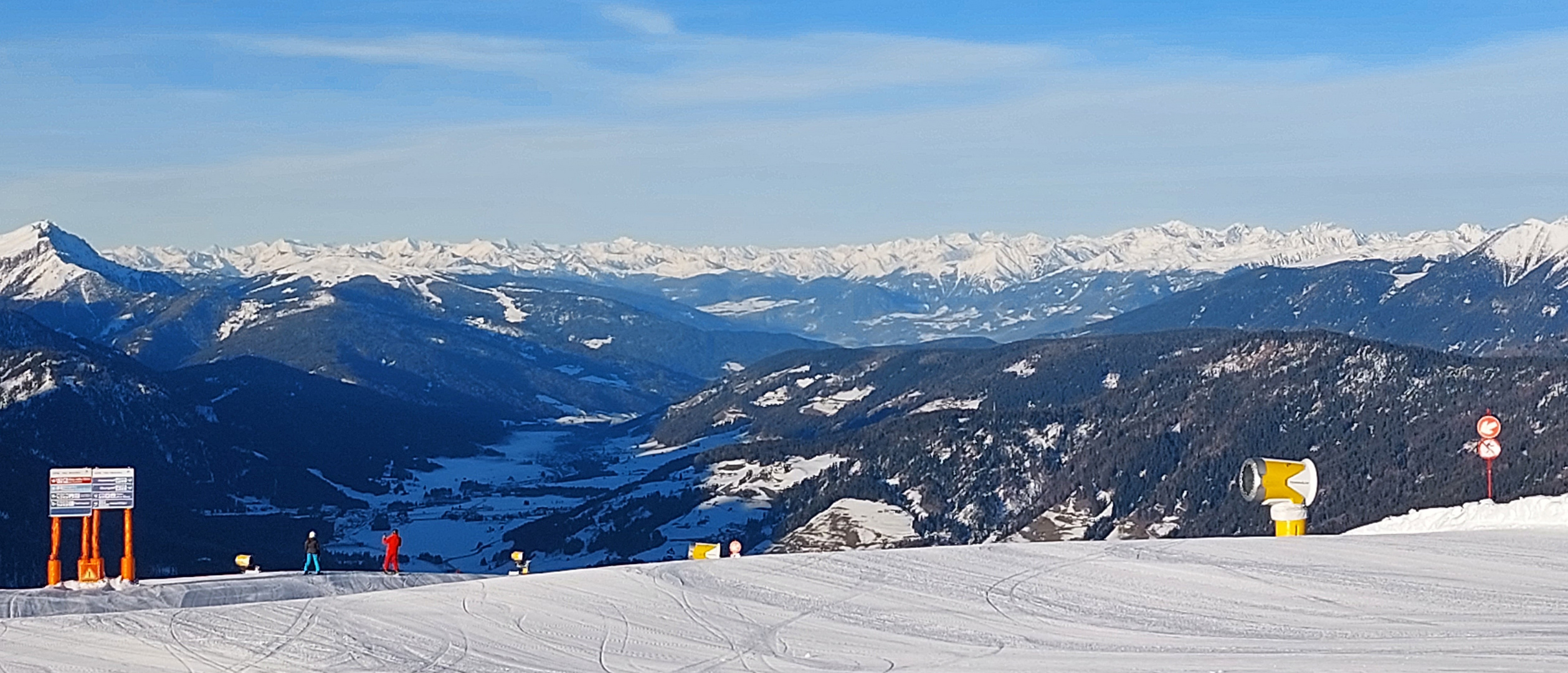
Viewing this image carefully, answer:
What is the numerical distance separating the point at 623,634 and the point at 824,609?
4459 mm

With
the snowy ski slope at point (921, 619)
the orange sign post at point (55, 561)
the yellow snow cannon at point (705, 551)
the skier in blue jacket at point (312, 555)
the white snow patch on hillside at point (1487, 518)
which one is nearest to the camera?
the snowy ski slope at point (921, 619)

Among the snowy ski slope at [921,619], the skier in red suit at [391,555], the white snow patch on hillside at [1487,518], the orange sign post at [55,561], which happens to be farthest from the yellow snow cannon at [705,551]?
the white snow patch on hillside at [1487,518]

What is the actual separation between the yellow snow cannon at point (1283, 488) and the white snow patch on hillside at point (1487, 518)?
1624mm

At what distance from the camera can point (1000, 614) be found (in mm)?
35656

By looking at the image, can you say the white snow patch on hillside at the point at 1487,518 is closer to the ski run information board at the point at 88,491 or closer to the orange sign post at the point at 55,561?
the ski run information board at the point at 88,491

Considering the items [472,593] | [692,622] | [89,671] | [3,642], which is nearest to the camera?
[89,671]

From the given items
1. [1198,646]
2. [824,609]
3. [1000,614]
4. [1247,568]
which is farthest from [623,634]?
[1247,568]

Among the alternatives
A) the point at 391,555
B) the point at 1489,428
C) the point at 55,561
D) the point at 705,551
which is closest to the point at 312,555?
the point at 391,555

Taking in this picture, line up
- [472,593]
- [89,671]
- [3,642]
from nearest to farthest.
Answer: [89,671]
[3,642]
[472,593]

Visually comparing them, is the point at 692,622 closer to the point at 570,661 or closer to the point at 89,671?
the point at 570,661

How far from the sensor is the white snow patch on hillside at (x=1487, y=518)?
48.7 meters

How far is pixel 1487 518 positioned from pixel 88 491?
120 ft

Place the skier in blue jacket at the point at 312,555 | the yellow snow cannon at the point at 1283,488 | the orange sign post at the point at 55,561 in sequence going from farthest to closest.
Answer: the skier in blue jacket at the point at 312,555
the yellow snow cannon at the point at 1283,488
the orange sign post at the point at 55,561

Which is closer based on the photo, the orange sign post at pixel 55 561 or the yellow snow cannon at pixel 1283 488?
the orange sign post at pixel 55 561
